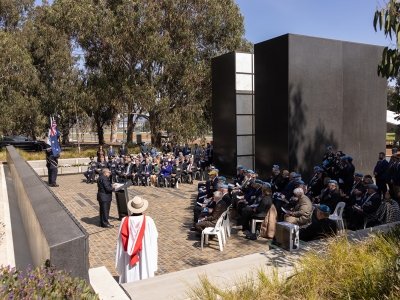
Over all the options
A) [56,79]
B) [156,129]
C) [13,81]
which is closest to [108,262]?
[156,129]

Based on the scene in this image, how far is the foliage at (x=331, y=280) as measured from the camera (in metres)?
4.09

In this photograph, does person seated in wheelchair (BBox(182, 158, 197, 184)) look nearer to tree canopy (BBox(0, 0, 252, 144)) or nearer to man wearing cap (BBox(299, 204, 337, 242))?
tree canopy (BBox(0, 0, 252, 144))

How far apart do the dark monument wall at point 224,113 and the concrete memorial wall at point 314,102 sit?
7.23ft

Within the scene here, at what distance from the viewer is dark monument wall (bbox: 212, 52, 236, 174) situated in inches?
671

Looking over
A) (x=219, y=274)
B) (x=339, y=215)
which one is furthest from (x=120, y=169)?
(x=219, y=274)

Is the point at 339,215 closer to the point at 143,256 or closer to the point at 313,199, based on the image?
the point at 313,199

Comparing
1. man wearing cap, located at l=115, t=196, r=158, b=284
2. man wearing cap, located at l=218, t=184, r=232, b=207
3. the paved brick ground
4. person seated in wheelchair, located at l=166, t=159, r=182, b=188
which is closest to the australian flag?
the paved brick ground

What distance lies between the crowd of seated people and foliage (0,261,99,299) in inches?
178

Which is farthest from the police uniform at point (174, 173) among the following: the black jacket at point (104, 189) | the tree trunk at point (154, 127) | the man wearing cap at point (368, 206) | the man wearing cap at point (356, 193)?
the tree trunk at point (154, 127)

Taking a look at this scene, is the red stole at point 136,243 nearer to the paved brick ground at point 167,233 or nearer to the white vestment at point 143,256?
the white vestment at point 143,256

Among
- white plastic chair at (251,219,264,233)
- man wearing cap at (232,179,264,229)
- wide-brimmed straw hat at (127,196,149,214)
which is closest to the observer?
wide-brimmed straw hat at (127,196,149,214)

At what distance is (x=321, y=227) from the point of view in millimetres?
7066

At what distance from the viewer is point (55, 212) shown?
531cm

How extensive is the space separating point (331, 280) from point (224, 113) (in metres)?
13.5
